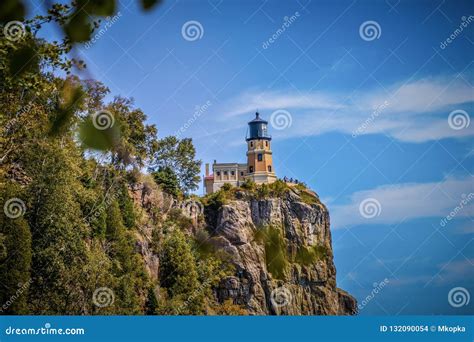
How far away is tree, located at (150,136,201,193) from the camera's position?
26203 mm

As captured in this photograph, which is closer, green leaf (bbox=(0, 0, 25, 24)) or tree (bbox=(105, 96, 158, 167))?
green leaf (bbox=(0, 0, 25, 24))

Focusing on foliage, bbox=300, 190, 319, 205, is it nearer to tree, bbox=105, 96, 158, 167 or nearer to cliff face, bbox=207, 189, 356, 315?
cliff face, bbox=207, 189, 356, 315

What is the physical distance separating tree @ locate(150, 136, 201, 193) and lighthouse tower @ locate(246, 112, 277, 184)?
8.14 meters

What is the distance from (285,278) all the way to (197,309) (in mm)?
13262

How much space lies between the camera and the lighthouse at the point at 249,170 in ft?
117

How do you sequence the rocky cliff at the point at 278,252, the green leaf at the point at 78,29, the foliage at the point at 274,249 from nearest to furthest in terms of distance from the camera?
the green leaf at the point at 78,29, the rocky cliff at the point at 278,252, the foliage at the point at 274,249

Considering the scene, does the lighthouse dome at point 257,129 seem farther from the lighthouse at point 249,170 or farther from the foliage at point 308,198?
the foliage at point 308,198
